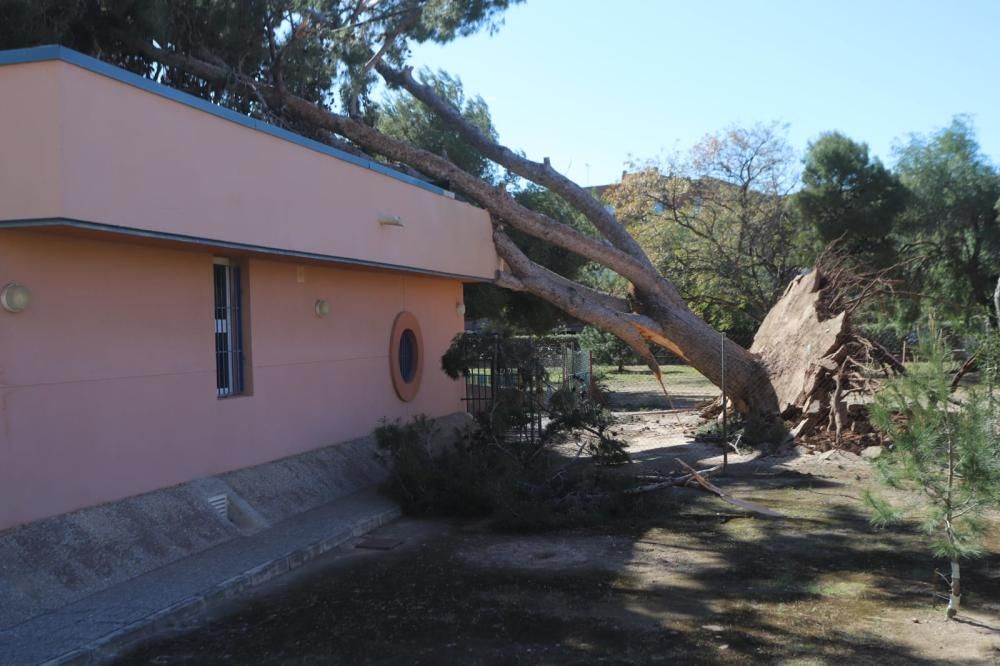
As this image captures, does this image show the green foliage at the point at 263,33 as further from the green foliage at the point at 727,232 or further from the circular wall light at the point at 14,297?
the green foliage at the point at 727,232

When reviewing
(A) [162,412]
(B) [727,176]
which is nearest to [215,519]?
(A) [162,412]

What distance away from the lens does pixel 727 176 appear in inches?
1108

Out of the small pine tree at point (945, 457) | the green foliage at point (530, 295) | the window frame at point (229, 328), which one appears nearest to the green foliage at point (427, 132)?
the green foliage at point (530, 295)

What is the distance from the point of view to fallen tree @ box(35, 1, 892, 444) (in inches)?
535

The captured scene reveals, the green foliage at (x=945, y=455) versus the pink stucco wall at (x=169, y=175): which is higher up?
the pink stucco wall at (x=169, y=175)

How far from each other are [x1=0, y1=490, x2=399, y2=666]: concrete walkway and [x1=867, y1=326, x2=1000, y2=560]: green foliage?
16.3 feet

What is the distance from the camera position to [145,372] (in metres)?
8.00

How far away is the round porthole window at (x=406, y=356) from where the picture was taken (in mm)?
13188

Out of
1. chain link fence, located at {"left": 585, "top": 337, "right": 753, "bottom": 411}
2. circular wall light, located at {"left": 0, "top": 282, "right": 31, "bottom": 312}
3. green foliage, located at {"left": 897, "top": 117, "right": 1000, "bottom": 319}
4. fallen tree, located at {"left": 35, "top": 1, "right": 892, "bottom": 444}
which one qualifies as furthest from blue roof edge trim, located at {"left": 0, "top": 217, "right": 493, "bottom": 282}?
green foliage, located at {"left": 897, "top": 117, "right": 1000, "bottom": 319}

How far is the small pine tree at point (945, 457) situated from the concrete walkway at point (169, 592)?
4.96m

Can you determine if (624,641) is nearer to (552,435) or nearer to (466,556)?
(466,556)

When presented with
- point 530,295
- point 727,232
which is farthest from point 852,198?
point 530,295

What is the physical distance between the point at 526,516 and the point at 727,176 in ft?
70.5

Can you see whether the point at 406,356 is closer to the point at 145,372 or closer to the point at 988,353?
the point at 145,372
